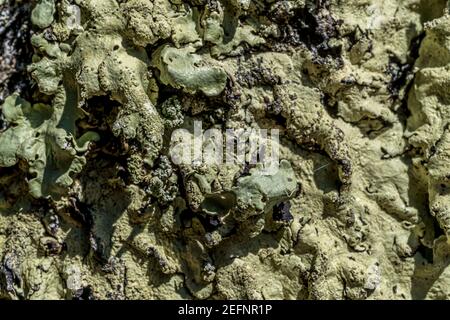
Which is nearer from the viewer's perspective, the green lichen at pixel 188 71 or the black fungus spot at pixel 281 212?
the green lichen at pixel 188 71

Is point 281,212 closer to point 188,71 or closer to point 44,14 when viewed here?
point 188,71

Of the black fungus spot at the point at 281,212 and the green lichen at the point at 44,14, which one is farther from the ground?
the green lichen at the point at 44,14

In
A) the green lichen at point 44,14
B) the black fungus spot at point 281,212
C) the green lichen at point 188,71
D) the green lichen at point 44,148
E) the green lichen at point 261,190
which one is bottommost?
the black fungus spot at point 281,212

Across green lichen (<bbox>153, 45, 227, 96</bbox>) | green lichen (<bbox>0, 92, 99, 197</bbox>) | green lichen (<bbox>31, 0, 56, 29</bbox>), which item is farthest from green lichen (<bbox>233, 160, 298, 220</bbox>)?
green lichen (<bbox>31, 0, 56, 29</bbox>)

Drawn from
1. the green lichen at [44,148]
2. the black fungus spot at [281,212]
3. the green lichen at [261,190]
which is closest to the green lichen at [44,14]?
the green lichen at [44,148]

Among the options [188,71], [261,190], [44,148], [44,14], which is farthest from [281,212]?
[44,14]

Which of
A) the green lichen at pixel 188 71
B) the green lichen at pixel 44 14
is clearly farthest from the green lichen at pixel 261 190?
the green lichen at pixel 44 14

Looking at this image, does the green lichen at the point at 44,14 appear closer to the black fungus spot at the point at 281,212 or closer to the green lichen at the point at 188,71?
the green lichen at the point at 188,71

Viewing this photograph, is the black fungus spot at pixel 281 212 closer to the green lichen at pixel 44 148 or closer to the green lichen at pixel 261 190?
the green lichen at pixel 261 190
